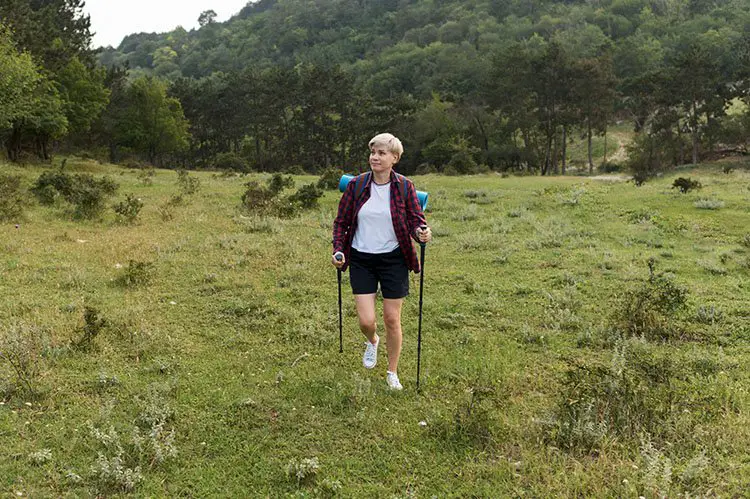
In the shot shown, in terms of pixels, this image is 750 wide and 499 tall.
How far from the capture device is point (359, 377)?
540cm

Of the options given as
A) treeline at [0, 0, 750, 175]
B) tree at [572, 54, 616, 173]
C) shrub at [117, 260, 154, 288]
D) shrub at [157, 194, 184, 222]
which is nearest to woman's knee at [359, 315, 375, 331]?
shrub at [117, 260, 154, 288]

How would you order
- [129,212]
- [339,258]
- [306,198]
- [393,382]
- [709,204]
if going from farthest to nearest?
[306,198], [709,204], [129,212], [393,382], [339,258]

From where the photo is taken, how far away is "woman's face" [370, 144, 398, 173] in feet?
15.6

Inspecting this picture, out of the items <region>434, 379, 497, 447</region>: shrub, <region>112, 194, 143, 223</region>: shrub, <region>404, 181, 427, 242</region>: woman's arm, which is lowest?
<region>434, 379, 497, 447</region>: shrub

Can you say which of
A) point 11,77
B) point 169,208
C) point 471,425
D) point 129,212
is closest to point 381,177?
point 471,425

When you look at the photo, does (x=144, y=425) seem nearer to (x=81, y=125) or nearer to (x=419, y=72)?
(x=81, y=125)

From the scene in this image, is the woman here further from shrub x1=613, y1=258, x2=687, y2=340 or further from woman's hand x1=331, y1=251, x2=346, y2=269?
shrub x1=613, y1=258, x2=687, y2=340

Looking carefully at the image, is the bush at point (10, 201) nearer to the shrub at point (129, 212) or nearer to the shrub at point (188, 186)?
the shrub at point (129, 212)

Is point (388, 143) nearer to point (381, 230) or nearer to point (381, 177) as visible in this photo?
point (381, 177)

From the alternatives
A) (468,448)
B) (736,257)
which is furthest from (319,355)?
(736,257)

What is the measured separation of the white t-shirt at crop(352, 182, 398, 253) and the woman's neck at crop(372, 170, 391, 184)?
0.03 m

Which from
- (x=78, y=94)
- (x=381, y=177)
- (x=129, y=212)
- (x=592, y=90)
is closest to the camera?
(x=381, y=177)

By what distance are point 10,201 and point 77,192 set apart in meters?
1.70

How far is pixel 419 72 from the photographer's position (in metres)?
106
